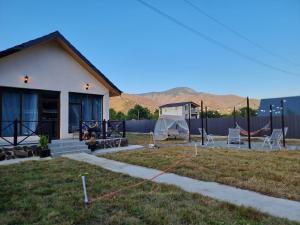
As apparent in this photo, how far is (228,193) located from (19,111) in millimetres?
9698

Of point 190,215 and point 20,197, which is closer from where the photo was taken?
point 190,215

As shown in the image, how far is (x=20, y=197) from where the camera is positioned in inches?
198

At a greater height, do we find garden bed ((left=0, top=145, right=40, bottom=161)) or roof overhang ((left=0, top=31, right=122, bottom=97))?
roof overhang ((left=0, top=31, right=122, bottom=97))

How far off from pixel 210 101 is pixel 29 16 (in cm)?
10388

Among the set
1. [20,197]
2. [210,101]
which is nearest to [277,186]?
[20,197]

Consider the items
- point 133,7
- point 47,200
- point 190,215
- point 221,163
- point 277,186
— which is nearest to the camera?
point 190,215

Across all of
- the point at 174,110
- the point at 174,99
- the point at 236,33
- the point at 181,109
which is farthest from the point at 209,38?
the point at 174,99

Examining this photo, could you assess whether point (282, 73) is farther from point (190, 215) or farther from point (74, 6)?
point (190, 215)

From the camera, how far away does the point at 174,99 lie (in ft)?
437

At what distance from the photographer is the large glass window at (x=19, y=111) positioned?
11375mm

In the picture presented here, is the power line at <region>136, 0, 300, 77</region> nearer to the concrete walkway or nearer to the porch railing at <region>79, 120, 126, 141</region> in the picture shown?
the porch railing at <region>79, 120, 126, 141</region>

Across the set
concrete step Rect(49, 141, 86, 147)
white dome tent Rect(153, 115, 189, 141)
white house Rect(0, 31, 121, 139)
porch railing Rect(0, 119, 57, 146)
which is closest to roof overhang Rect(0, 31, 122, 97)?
white house Rect(0, 31, 121, 139)

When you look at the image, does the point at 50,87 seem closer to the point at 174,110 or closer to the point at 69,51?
the point at 69,51

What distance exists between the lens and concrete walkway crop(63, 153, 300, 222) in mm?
4270
